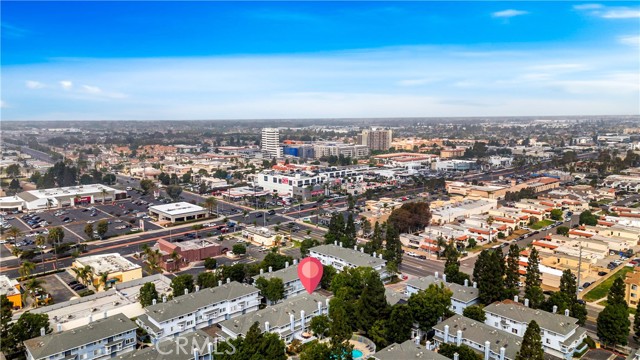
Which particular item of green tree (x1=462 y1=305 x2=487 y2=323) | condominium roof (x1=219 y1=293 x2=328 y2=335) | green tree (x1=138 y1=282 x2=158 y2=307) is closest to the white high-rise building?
green tree (x1=138 y1=282 x2=158 y2=307)

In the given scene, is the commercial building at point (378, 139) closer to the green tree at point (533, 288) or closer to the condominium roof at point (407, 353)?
the green tree at point (533, 288)

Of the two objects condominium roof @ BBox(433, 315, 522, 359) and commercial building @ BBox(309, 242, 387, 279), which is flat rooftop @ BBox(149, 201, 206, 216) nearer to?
commercial building @ BBox(309, 242, 387, 279)

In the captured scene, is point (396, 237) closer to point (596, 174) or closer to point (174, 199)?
point (174, 199)

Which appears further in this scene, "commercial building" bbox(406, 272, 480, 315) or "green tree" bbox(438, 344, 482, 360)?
"commercial building" bbox(406, 272, 480, 315)

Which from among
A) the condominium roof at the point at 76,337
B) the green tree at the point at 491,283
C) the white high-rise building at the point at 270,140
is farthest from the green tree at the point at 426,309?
the white high-rise building at the point at 270,140

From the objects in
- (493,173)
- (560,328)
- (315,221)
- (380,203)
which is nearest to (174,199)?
(315,221)

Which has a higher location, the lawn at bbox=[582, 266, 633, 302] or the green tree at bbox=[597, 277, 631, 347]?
the green tree at bbox=[597, 277, 631, 347]

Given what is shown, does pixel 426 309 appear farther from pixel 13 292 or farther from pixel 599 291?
pixel 13 292
